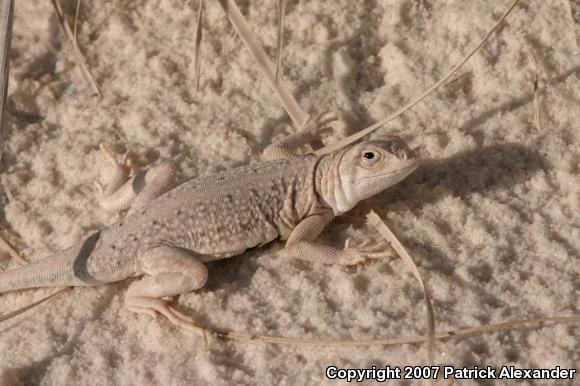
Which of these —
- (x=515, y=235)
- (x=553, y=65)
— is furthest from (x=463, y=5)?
(x=515, y=235)

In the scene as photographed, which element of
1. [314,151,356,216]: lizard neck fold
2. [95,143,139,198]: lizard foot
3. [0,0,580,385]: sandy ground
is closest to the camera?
[0,0,580,385]: sandy ground

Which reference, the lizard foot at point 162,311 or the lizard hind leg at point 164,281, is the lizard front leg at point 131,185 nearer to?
the lizard hind leg at point 164,281

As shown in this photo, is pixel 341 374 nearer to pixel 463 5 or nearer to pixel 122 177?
pixel 122 177

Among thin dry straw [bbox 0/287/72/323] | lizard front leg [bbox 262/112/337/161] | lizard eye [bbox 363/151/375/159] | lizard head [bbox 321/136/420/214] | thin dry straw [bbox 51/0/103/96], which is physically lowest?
lizard head [bbox 321/136/420/214]

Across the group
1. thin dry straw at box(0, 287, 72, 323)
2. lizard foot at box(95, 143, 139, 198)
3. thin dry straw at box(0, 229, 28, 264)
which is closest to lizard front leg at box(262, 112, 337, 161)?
lizard foot at box(95, 143, 139, 198)

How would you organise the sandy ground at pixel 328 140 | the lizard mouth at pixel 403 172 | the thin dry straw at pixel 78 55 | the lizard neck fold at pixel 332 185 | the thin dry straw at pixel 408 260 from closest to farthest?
the thin dry straw at pixel 408 260 < the sandy ground at pixel 328 140 < the lizard mouth at pixel 403 172 < the lizard neck fold at pixel 332 185 < the thin dry straw at pixel 78 55

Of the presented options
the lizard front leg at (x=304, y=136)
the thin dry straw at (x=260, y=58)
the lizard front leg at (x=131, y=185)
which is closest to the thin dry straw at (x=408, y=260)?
the lizard front leg at (x=304, y=136)

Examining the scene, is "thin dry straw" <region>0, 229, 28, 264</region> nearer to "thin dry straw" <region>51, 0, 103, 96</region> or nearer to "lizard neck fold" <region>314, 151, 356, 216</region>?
"thin dry straw" <region>51, 0, 103, 96</region>

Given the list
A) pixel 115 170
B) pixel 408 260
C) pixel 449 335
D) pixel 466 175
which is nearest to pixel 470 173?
pixel 466 175
